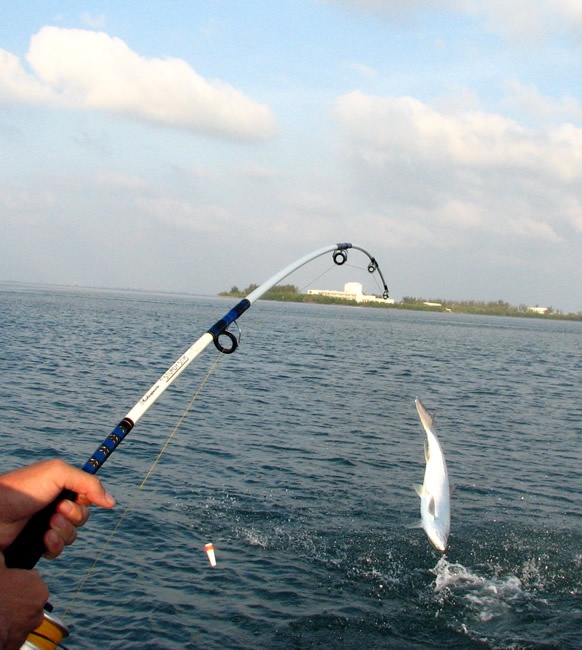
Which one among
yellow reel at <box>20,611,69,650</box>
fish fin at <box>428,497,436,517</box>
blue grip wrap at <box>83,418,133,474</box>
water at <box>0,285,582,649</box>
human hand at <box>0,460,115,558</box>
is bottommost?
water at <box>0,285,582,649</box>

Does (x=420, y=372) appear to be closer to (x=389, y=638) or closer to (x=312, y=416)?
(x=312, y=416)

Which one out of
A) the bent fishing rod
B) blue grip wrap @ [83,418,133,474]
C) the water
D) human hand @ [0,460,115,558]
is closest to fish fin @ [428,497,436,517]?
the water

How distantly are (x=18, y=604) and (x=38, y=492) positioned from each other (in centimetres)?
49

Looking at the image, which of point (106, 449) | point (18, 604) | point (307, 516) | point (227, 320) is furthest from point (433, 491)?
point (18, 604)

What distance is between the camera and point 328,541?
1153cm

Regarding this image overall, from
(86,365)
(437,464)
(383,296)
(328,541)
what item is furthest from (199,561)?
(86,365)

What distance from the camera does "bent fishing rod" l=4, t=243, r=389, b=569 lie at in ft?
8.80

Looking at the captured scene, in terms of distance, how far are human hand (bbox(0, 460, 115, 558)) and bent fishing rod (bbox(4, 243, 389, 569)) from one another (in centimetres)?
4

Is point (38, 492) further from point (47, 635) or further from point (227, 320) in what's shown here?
point (227, 320)

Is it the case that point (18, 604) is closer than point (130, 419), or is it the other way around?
point (18, 604)

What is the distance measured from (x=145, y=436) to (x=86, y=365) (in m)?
13.6

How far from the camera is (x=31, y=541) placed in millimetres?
Result: 2693

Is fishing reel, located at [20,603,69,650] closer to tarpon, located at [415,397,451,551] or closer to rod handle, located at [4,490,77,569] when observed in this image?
rod handle, located at [4,490,77,569]

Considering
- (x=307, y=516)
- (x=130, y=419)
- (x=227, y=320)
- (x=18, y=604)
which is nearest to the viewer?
(x=18, y=604)
